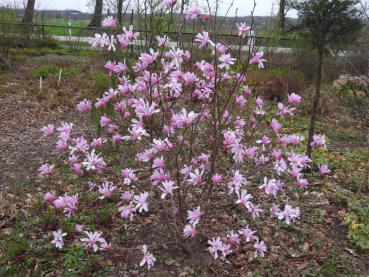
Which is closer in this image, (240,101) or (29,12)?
(240,101)

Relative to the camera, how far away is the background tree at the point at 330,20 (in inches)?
196

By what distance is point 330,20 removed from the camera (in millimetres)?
5043

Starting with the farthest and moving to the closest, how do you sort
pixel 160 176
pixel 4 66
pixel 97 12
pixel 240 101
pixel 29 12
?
pixel 97 12 → pixel 29 12 → pixel 4 66 → pixel 240 101 → pixel 160 176

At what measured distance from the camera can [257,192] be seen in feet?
15.4

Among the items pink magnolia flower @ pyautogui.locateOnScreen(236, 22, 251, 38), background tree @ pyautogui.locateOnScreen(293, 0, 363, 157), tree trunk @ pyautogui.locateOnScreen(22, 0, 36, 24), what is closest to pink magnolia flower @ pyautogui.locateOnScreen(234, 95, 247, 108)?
pink magnolia flower @ pyautogui.locateOnScreen(236, 22, 251, 38)

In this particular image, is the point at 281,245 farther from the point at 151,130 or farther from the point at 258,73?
the point at 258,73

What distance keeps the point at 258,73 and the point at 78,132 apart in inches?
229

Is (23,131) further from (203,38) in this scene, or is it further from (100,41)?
(203,38)

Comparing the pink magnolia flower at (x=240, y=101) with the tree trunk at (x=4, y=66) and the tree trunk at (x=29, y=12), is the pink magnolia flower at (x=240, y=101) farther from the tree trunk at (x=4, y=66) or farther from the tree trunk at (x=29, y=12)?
the tree trunk at (x=29, y=12)

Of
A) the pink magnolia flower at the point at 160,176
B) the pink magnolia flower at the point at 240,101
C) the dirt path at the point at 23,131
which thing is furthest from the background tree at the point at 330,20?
the dirt path at the point at 23,131

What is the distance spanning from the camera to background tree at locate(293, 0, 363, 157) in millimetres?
4988

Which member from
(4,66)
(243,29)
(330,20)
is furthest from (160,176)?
(4,66)

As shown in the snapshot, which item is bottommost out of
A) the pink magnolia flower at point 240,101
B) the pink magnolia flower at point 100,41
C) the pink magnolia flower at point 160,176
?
the pink magnolia flower at point 160,176

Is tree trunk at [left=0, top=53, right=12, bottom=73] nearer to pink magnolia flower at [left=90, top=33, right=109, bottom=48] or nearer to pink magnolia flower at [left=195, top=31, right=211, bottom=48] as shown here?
pink magnolia flower at [left=90, top=33, right=109, bottom=48]
